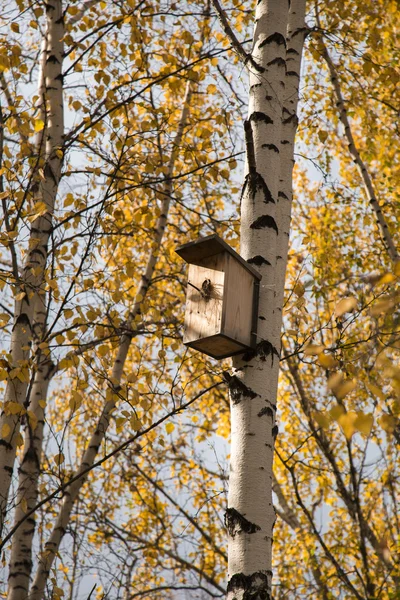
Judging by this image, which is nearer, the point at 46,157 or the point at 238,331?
the point at 238,331

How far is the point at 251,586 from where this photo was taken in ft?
6.57

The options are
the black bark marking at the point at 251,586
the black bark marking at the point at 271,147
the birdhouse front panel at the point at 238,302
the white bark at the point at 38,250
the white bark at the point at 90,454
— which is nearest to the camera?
the black bark marking at the point at 251,586

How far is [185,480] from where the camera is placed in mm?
7645

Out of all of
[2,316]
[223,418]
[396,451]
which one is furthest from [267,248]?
[223,418]

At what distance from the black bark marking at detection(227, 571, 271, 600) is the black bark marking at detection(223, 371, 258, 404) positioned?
570 millimetres

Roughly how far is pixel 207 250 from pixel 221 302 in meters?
0.25

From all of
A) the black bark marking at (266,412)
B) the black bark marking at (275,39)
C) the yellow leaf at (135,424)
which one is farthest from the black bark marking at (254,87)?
the yellow leaf at (135,424)

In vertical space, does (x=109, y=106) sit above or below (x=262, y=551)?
above

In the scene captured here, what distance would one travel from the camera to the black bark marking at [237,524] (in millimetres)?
2084

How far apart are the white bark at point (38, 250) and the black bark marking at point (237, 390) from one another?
1128 millimetres

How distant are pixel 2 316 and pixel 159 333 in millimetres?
1010

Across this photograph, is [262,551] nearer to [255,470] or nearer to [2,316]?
[255,470]

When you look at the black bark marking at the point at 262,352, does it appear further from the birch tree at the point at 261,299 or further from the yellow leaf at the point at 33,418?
the yellow leaf at the point at 33,418

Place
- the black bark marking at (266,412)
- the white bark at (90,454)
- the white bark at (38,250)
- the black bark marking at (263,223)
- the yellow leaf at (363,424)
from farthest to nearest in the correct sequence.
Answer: the white bark at (90,454), the white bark at (38,250), the black bark marking at (263,223), the black bark marking at (266,412), the yellow leaf at (363,424)
